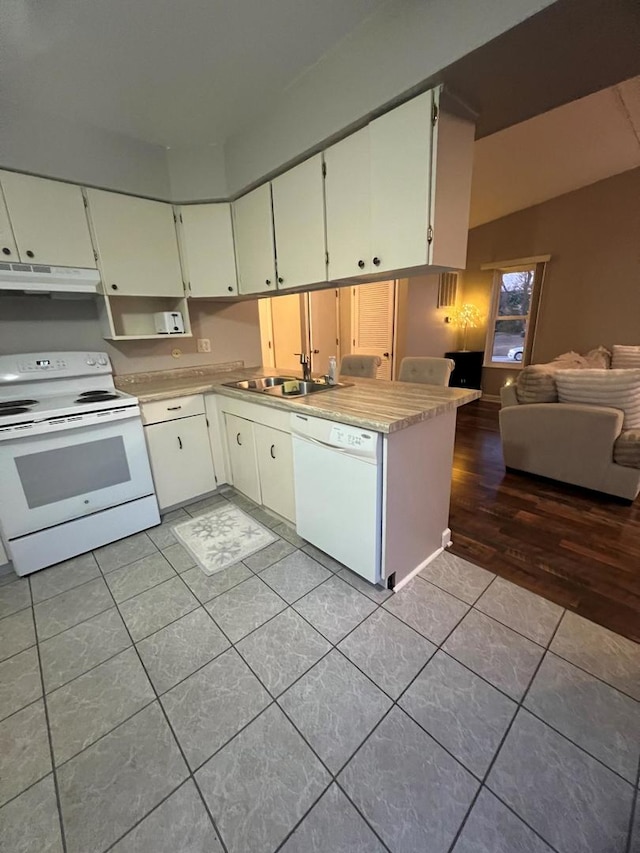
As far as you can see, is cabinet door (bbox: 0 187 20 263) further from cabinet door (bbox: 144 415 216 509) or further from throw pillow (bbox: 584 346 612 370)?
throw pillow (bbox: 584 346 612 370)

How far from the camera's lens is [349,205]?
1791 millimetres

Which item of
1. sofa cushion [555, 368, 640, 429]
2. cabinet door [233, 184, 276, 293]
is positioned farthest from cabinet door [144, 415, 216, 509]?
sofa cushion [555, 368, 640, 429]

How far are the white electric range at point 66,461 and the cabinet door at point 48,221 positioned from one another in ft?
1.92

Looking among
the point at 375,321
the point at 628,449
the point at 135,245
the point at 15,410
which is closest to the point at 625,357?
the point at 628,449

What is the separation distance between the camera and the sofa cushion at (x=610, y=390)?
7.94 feet

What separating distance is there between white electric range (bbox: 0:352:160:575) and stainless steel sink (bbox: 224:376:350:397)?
735mm

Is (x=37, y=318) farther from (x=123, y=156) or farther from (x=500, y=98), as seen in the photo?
(x=500, y=98)

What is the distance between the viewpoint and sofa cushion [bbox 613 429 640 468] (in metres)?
2.36

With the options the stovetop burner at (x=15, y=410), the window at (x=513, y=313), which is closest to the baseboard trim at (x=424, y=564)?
the stovetop burner at (x=15, y=410)

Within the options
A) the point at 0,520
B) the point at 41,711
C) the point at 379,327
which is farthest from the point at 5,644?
the point at 379,327

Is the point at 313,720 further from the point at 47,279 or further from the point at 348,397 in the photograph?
the point at 47,279

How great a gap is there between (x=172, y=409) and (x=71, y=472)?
0.69m

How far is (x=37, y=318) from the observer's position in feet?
7.26

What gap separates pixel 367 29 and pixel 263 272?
50.4 inches
